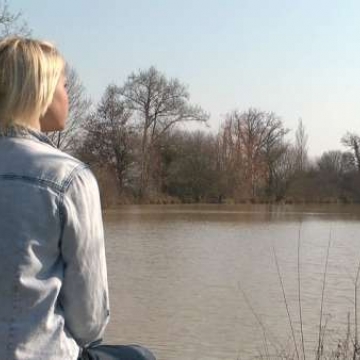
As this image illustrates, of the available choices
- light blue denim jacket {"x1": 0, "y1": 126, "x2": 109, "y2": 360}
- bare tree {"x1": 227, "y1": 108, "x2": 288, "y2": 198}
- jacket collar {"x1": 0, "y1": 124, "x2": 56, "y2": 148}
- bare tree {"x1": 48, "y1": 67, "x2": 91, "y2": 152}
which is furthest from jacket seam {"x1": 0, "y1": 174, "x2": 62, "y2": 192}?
bare tree {"x1": 227, "y1": 108, "x2": 288, "y2": 198}

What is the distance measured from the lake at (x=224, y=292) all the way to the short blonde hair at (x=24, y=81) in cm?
349

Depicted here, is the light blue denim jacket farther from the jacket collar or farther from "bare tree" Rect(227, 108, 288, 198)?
"bare tree" Rect(227, 108, 288, 198)

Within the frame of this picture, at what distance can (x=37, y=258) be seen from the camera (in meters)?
1.39

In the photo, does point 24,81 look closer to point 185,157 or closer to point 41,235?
point 41,235

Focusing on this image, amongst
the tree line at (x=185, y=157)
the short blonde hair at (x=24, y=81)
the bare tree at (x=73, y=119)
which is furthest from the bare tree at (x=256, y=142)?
the short blonde hair at (x=24, y=81)

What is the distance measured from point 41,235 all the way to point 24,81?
0.33 m

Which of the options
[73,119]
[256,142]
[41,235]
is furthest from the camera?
[256,142]

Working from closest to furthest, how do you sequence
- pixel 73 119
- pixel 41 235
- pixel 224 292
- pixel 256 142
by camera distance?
pixel 41 235, pixel 224 292, pixel 73 119, pixel 256 142

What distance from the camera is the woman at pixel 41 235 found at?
137cm

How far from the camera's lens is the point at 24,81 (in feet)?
4.80

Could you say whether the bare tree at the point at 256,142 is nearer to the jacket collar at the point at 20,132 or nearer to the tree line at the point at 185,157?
the tree line at the point at 185,157

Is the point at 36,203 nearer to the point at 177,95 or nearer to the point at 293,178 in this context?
the point at 177,95

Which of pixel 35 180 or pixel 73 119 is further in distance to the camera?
pixel 73 119

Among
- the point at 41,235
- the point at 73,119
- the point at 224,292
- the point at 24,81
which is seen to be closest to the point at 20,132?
the point at 24,81
